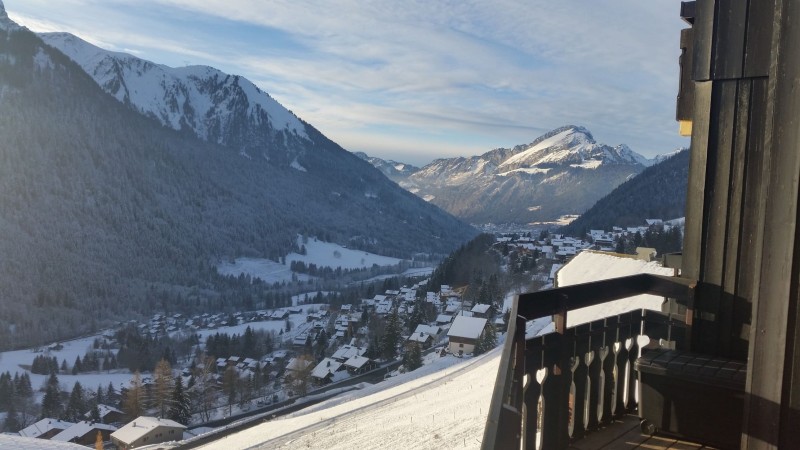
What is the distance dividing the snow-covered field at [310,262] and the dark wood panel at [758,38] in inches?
5262

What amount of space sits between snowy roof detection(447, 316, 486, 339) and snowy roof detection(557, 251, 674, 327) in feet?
54.0

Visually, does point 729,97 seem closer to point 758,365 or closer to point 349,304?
point 758,365

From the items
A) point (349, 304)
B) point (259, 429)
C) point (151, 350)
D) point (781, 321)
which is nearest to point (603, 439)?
point (781, 321)

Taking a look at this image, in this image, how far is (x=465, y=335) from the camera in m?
40.1

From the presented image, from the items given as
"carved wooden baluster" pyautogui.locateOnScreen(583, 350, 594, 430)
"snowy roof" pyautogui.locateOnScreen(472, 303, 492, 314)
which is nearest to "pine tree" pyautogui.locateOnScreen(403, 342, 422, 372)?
"snowy roof" pyautogui.locateOnScreen(472, 303, 492, 314)

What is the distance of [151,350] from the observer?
72.6 metres

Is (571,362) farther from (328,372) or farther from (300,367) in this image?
(328,372)

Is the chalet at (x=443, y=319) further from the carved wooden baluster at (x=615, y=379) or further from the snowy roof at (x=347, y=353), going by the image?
the carved wooden baluster at (x=615, y=379)

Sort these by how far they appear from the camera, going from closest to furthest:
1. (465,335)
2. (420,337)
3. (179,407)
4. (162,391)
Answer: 1. (179,407)
2. (465,335)
3. (162,391)
4. (420,337)

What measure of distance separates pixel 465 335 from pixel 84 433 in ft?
84.3

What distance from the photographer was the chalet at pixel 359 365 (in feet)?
150

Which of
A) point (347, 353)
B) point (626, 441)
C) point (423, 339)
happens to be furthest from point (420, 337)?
point (626, 441)

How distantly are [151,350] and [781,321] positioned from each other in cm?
7966

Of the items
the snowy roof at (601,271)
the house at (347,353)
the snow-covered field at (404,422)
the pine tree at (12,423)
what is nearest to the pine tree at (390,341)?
the house at (347,353)
